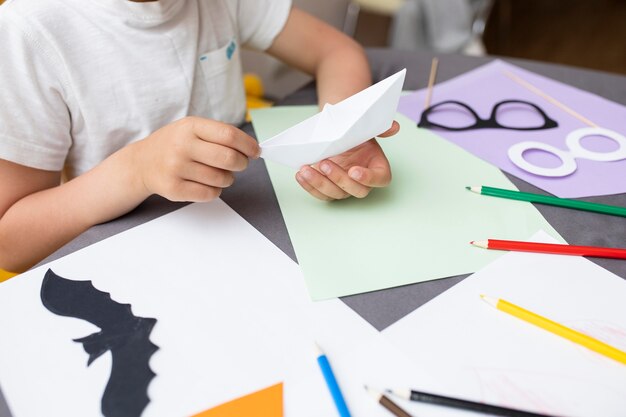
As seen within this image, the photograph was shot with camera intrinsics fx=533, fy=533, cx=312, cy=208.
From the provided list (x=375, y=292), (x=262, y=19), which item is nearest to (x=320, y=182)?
(x=375, y=292)

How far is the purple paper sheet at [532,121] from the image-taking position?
555 mm

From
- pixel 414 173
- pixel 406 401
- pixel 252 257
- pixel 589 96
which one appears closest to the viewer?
pixel 406 401

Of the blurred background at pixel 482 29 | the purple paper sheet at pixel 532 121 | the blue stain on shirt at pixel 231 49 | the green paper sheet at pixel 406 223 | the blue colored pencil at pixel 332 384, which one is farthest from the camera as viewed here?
the blurred background at pixel 482 29

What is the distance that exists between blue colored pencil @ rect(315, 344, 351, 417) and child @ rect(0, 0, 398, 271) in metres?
0.18

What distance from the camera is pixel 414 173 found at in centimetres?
56

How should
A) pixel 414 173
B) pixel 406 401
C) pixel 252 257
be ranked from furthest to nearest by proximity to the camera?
1. pixel 414 173
2. pixel 252 257
3. pixel 406 401

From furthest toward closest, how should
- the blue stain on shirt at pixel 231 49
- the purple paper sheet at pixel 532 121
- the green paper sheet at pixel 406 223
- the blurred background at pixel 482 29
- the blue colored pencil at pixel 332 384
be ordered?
the blurred background at pixel 482 29
the blue stain on shirt at pixel 231 49
the purple paper sheet at pixel 532 121
the green paper sheet at pixel 406 223
the blue colored pencil at pixel 332 384

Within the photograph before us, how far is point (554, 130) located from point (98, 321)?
530mm

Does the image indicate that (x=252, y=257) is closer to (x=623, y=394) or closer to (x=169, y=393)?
(x=169, y=393)

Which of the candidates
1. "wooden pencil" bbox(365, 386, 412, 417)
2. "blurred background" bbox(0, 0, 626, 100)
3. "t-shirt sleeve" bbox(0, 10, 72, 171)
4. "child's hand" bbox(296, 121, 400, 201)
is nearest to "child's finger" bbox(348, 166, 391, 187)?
"child's hand" bbox(296, 121, 400, 201)

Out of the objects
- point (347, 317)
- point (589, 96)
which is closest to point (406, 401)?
point (347, 317)

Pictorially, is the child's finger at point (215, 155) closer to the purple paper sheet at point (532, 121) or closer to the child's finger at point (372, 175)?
the child's finger at point (372, 175)

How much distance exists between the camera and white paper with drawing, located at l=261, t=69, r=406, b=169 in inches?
17.7

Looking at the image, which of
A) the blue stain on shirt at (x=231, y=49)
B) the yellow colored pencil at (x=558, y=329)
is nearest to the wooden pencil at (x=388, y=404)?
the yellow colored pencil at (x=558, y=329)
